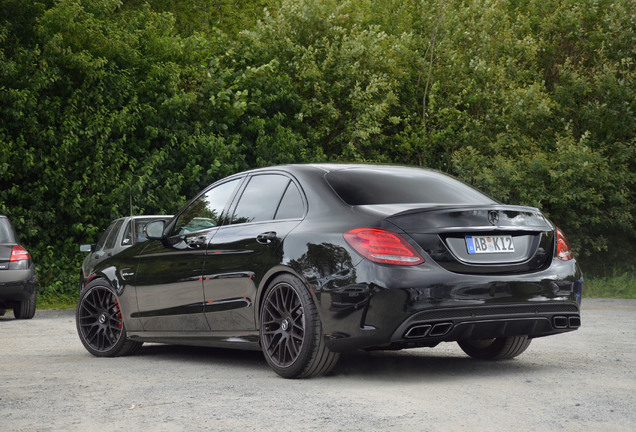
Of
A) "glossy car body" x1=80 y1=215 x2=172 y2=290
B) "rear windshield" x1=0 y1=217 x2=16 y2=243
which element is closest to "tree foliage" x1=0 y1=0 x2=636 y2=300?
"glossy car body" x1=80 y1=215 x2=172 y2=290

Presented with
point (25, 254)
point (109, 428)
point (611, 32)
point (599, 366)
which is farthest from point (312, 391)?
point (611, 32)

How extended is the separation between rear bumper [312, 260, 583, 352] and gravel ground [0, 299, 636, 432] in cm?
36

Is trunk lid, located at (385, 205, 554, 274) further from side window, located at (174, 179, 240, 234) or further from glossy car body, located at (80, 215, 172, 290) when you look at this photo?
glossy car body, located at (80, 215, 172, 290)

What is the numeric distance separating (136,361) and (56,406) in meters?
2.53

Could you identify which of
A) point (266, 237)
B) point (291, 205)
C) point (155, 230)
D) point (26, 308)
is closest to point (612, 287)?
point (26, 308)

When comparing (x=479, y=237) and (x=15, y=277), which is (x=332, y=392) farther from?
(x=15, y=277)

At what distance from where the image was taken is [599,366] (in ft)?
24.5

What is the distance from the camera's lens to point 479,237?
6.52m

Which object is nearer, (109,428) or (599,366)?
(109,428)

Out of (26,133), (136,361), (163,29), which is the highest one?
(163,29)

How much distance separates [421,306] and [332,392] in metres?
0.79

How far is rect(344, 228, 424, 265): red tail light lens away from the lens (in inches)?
247

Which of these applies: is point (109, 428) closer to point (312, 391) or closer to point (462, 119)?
point (312, 391)

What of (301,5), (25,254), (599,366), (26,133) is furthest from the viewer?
(301,5)
